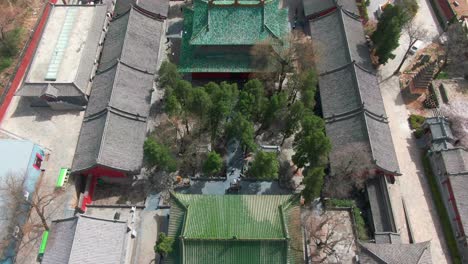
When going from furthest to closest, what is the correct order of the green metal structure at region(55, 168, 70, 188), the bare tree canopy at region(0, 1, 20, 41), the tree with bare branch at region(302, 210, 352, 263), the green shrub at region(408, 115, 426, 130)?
the bare tree canopy at region(0, 1, 20, 41)
the green shrub at region(408, 115, 426, 130)
the green metal structure at region(55, 168, 70, 188)
the tree with bare branch at region(302, 210, 352, 263)

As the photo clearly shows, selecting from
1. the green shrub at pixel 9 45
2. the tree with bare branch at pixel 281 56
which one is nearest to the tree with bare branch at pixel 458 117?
the tree with bare branch at pixel 281 56

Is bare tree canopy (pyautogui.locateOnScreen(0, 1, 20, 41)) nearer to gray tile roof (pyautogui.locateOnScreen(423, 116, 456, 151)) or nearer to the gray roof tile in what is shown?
the gray roof tile

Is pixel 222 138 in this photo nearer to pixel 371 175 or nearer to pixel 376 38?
pixel 371 175

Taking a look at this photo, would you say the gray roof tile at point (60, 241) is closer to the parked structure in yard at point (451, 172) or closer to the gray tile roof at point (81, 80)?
the gray tile roof at point (81, 80)

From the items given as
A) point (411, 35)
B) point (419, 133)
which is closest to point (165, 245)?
point (419, 133)

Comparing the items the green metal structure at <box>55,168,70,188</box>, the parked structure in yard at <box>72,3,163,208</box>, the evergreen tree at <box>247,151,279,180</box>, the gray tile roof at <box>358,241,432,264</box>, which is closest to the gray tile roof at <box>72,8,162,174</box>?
the parked structure in yard at <box>72,3,163,208</box>

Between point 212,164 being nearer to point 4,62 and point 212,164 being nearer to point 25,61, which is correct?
point 25,61

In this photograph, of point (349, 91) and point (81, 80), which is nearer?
point (349, 91)
